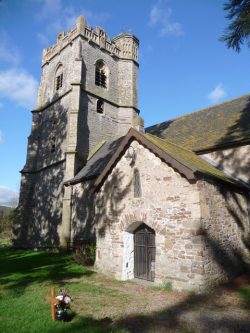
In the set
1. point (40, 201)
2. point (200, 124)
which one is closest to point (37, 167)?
point (40, 201)

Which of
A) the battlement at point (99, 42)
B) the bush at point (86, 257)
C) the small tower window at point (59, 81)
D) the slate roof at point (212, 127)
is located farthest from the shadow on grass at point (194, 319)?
the battlement at point (99, 42)

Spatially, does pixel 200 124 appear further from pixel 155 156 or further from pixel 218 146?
pixel 155 156

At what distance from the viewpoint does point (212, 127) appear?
17484 millimetres

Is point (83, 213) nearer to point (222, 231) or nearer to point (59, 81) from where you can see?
point (222, 231)

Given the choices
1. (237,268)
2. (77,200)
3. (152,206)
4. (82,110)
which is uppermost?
(82,110)

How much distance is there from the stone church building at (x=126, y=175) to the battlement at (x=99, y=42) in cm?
12

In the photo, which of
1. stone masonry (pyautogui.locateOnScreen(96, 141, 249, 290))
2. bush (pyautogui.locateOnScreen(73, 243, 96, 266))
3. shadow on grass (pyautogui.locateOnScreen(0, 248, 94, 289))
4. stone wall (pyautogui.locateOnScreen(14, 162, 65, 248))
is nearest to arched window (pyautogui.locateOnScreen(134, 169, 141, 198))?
stone masonry (pyautogui.locateOnScreen(96, 141, 249, 290))

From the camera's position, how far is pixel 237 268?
11.2 metres

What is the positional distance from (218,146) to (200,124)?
14.2 feet

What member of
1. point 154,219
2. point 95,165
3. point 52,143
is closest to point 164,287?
point 154,219

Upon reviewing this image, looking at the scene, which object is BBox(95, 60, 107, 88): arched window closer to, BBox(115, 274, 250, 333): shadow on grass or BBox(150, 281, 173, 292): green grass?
BBox(150, 281, 173, 292): green grass

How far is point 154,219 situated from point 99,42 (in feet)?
71.0

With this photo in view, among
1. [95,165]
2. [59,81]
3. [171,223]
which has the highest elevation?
[59,81]

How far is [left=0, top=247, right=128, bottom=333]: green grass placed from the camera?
21.6ft
